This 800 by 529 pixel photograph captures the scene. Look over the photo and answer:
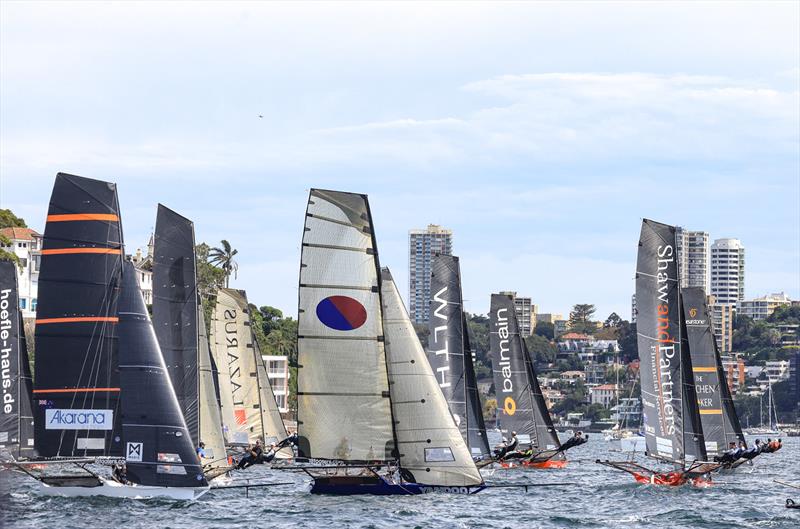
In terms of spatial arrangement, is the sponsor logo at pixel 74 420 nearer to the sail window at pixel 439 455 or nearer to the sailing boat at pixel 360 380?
the sailing boat at pixel 360 380

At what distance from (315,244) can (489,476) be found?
70.1 ft

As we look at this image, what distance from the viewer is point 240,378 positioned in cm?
6612

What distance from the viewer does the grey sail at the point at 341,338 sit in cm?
3981

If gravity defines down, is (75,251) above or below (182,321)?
above

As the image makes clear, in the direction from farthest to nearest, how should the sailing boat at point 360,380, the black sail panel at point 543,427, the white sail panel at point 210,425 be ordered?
the black sail panel at point 543,427, the white sail panel at point 210,425, the sailing boat at point 360,380

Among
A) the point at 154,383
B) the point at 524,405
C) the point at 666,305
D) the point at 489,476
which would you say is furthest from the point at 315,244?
the point at 524,405

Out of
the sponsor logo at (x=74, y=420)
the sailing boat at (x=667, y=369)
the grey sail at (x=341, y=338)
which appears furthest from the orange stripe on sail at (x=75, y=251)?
the sailing boat at (x=667, y=369)

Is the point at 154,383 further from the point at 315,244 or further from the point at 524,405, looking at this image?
the point at 524,405

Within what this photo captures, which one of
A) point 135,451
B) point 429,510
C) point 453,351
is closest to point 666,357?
point 453,351

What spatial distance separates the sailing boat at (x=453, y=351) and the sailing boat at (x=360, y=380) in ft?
61.7

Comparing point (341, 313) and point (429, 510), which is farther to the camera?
point (341, 313)

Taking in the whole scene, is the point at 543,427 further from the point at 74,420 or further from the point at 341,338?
the point at 74,420

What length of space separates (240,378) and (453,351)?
1161 centimetres

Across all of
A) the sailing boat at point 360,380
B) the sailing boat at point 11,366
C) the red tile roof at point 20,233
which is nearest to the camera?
the sailing boat at point 360,380
